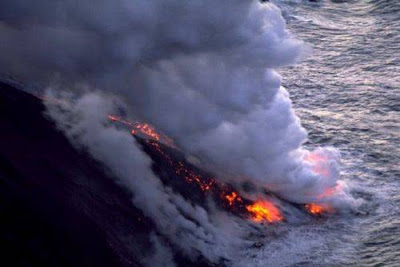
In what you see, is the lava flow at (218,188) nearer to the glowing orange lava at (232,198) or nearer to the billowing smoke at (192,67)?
the glowing orange lava at (232,198)

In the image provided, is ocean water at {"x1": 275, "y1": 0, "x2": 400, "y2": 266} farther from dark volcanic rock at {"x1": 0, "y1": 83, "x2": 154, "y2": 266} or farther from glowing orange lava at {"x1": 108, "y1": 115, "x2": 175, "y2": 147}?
glowing orange lava at {"x1": 108, "y1": 115, "x2": 175, "y2": 147}

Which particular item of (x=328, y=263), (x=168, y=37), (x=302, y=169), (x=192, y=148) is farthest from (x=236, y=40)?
(x=328, y=263)

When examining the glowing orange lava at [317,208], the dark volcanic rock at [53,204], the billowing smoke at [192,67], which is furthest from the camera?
the glowing orange lava at [317,208]

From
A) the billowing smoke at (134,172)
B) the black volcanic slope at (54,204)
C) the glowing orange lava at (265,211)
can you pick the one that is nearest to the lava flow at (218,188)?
the glowing orange lava at (265,211)

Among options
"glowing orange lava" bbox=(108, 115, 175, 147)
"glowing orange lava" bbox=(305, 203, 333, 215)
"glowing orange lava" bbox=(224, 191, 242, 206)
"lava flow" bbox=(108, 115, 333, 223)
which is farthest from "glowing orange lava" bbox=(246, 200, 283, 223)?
"glowing orange lava" bbox=(108, 115, 175, 147)

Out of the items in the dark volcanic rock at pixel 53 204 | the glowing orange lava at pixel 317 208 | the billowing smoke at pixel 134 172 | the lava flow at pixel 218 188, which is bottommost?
the dark volcanic rock at pixel 53 204

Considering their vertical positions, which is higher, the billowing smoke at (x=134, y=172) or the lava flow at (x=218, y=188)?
the lava flow at (x=218, y=188)

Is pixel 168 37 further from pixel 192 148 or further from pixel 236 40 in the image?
pixel 192 148
